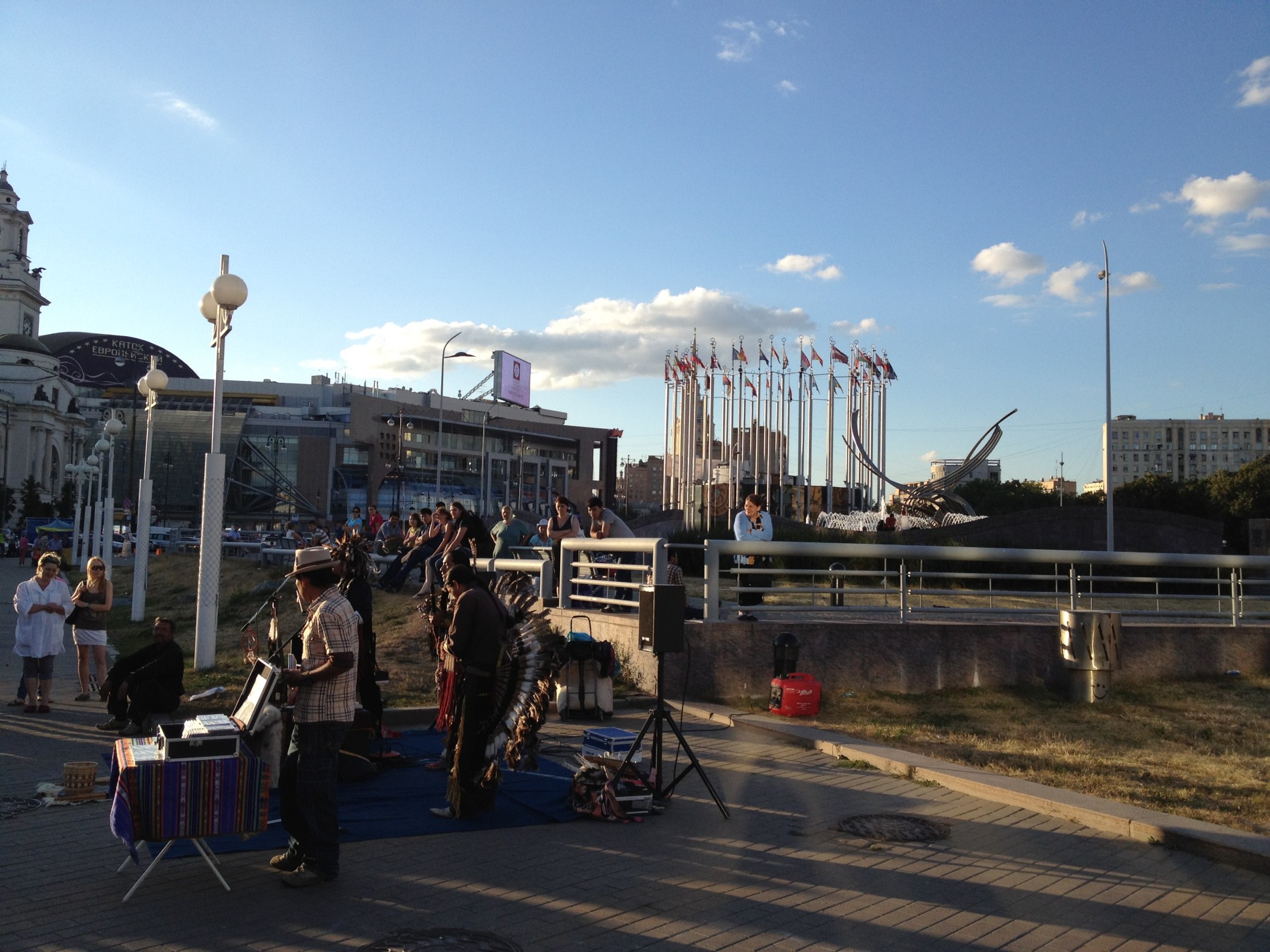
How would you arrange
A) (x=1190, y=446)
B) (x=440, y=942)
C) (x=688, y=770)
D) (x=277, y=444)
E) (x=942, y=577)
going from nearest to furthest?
1. (x=440, y=942)
2. (x=688, y=770)
3. (x=942, y=577)
4. (x=277, y=444)
5. (x=1190, y=446)

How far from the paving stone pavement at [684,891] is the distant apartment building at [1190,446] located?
191m

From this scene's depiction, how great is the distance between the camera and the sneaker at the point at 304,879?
589 centimetres

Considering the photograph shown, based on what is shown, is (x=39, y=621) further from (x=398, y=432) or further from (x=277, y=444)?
(x=277, y=444)

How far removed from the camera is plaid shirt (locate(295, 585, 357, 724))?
6043 mm

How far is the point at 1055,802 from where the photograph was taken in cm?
775

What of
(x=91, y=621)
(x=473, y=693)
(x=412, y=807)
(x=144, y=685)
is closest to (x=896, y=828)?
(x=473, y=693)

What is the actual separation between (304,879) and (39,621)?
307 inches

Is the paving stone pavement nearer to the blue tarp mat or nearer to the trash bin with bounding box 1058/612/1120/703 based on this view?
the blue tarp mat

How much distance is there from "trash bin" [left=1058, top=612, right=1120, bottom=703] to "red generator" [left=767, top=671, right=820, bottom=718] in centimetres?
394

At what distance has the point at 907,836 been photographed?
709cm

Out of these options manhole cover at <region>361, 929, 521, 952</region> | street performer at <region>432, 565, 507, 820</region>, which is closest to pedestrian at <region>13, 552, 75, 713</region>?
street performer at <region>432, 565, 507, 820</region>

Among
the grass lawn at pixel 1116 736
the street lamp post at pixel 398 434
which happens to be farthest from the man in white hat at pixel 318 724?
the street lamp post at pixel 398 434

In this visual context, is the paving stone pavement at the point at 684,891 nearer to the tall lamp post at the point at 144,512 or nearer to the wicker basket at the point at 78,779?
the wicker basket at the point at 78,779

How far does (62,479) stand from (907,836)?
451ft
